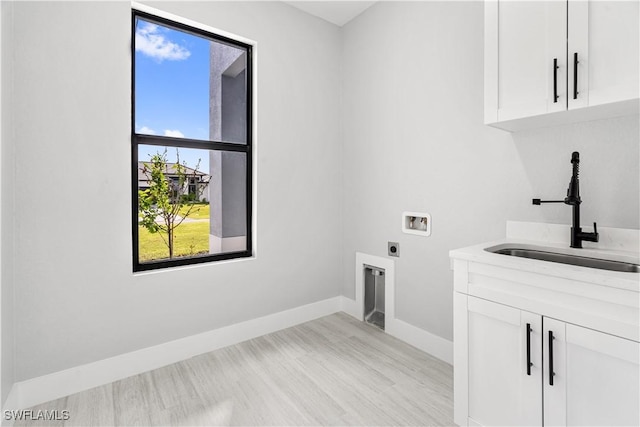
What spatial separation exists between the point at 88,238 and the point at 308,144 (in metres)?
1.73

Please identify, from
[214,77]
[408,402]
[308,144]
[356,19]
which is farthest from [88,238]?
[356,19]

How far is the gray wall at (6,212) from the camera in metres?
1.54

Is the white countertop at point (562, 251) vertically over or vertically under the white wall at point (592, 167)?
under

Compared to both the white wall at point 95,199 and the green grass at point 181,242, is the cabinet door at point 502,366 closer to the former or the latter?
the white wall at point 95,199

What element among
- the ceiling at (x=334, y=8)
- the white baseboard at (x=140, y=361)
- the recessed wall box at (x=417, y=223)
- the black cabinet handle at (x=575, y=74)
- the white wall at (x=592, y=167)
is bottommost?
the white baseboard at (x=140, y=361)

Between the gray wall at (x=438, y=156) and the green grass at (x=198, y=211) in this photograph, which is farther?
the green grass at (x=198, y=211)

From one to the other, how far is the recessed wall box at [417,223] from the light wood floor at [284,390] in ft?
2.78

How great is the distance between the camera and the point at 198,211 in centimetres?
246

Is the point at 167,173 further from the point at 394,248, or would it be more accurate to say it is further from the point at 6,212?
the point at 394,248

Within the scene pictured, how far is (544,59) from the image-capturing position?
1.44m

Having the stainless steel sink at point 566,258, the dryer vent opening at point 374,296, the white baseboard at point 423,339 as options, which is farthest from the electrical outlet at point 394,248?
the stainless steel sink at point 566,258

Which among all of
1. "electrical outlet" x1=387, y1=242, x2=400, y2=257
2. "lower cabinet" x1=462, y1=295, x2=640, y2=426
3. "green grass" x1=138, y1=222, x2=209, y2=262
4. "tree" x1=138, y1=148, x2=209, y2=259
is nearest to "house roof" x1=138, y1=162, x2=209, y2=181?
"tree" x1=138, y1=148, x2=209, y2=259

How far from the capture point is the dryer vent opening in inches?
109

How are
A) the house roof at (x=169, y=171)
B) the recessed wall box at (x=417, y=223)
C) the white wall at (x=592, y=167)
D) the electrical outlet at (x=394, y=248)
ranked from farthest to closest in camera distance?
1. the electrical outlet at (x=394, y=248)
2. the recessed wall box at (x=417, y=223)
3. the house roof at (x=169, y=171)
4. the white wall at (x=592, y=167)
